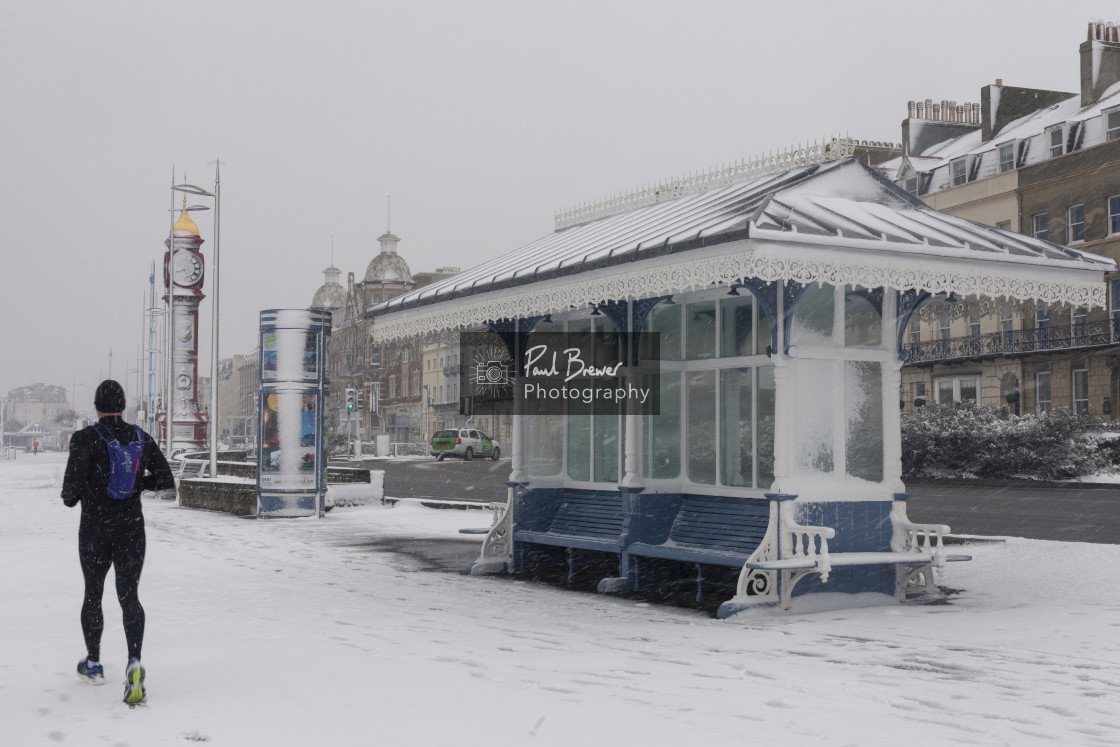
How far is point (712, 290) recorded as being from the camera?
451 inches

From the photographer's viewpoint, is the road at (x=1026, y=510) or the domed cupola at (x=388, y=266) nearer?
the road at (x=1026, y=510)

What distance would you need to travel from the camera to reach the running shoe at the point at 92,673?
716cm

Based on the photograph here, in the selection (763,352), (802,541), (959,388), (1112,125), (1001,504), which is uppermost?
(1112,125)

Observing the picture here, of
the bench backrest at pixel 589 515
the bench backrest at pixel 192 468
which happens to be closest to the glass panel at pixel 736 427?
the bench backrest at pixel 589 515

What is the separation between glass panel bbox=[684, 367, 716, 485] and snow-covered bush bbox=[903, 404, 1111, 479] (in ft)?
77.5

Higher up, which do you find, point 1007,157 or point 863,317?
point 1007,157

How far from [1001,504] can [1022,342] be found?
21795mm

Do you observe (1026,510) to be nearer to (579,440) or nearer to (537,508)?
(579,440)

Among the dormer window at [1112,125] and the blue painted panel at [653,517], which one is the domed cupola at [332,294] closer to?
the dormer window at [1112,125]

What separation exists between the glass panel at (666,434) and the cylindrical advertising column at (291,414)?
11375 millimetres

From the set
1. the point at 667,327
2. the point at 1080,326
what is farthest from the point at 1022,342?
the point at 667,327

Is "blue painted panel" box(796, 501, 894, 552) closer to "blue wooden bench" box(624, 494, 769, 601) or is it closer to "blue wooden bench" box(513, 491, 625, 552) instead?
"blue wooden bench" box(624, 494, 769, 601)

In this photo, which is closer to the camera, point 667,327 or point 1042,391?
point 667,327

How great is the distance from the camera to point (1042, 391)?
145 ft
